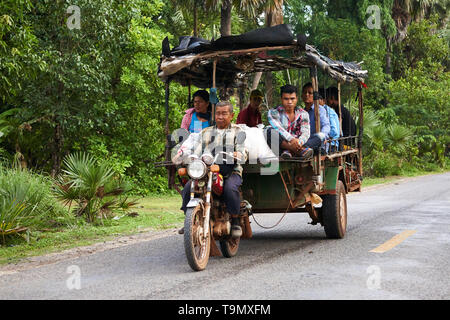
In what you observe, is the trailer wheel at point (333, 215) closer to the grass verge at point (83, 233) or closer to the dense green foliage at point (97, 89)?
the dense green foliage at point (97, 89)

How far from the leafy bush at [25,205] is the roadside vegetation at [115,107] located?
22mm

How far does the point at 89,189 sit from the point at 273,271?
18.3ft

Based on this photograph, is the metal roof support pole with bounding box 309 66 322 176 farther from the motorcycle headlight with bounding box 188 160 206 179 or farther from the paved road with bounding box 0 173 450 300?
the motorcycle headlight with bounding box 188 160 206 179

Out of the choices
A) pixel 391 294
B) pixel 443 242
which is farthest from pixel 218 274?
pixel 443 242

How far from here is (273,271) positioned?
7223mm

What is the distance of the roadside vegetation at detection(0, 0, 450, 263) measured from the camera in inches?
445

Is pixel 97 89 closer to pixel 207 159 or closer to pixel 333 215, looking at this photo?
pixel 333 215

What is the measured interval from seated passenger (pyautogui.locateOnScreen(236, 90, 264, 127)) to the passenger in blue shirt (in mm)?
741

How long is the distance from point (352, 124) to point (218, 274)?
20.8ft

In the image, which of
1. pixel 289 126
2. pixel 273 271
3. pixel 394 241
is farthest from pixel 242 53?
pixel 394 241

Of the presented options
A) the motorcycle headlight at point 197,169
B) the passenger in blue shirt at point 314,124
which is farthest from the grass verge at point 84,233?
the passenger in blue shirt at point 314,124

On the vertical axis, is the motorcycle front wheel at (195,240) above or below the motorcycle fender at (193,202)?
below

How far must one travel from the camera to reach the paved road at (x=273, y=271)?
616 centimetres

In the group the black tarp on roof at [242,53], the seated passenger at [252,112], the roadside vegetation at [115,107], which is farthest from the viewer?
the roadside vegetation at [115,107]
